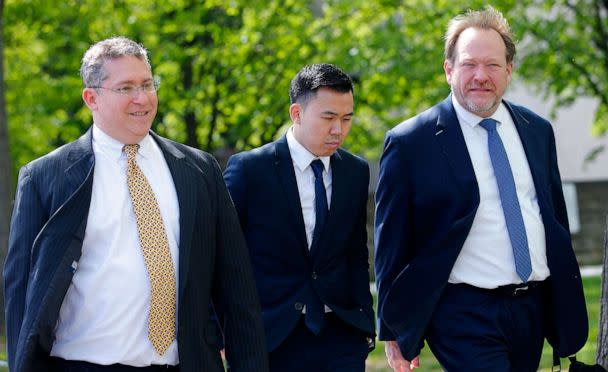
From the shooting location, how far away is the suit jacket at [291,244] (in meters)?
5.95

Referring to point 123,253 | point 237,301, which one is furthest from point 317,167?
point 123,253

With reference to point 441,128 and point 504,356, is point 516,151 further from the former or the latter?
point 504,356

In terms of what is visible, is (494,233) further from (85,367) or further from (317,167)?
(85,367)

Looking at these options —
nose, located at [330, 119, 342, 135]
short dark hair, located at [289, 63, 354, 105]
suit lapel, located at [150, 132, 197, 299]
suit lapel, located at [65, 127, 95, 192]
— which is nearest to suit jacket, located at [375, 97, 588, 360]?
nose, located at [330, 119, 342, 135]

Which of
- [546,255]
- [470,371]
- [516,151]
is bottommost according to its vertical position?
[470,371]

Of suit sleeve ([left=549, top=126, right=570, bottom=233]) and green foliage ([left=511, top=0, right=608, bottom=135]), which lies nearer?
suit sleeve ([left=549, top=126, right=570, bottom=233])

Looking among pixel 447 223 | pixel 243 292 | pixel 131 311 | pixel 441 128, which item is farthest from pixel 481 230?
pixel 131 311

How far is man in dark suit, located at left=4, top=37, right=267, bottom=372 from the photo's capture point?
442 cm

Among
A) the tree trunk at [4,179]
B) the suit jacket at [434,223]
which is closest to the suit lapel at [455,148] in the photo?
the suit jacket at [434,223]

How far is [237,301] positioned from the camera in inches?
190

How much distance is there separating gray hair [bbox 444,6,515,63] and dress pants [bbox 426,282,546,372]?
3.88 ft

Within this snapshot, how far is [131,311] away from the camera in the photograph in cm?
445

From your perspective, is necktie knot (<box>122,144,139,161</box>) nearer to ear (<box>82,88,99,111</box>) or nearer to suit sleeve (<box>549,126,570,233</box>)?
ear (<box>82,88,99,111</box>)

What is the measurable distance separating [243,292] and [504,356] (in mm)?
1410
